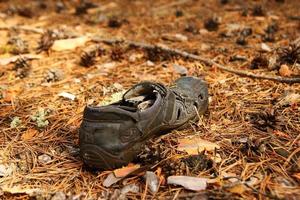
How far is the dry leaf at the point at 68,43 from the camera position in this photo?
3.71m

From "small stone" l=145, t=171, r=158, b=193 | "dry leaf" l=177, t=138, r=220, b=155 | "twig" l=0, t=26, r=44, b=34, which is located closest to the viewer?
"small stone" l=145, t=171, r=158, b=193

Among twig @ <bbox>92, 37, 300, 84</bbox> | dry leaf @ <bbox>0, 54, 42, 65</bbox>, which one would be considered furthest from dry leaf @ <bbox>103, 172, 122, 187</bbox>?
dry leaf @ <bbox>0, 54, 42, 65</bbox>

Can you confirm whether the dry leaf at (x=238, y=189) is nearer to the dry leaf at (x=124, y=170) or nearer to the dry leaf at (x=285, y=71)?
the dry leaf at (x=124, y=170)

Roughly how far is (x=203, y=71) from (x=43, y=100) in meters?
1.32

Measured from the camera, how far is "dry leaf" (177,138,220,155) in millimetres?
2057

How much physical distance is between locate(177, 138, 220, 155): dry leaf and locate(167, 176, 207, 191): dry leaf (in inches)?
9.2

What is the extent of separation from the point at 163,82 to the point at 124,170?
1190mm

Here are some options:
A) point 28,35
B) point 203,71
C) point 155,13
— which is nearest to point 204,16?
point 155,13

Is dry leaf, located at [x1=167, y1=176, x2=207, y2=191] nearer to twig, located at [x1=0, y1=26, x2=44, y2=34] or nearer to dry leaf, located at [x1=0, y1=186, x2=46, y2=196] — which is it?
dry leaf, located at [x1=0, y1=186, x2=46, y2=196]

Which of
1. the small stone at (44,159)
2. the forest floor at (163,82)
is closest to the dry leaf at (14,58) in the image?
the forest floor at (163,82)

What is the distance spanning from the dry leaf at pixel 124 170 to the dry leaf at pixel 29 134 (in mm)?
704

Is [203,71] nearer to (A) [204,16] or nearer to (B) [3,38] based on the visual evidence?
(A) [204,16]

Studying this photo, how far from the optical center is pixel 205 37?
3902 mm

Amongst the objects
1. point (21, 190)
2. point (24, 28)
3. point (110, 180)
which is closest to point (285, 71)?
point (110, 180)
